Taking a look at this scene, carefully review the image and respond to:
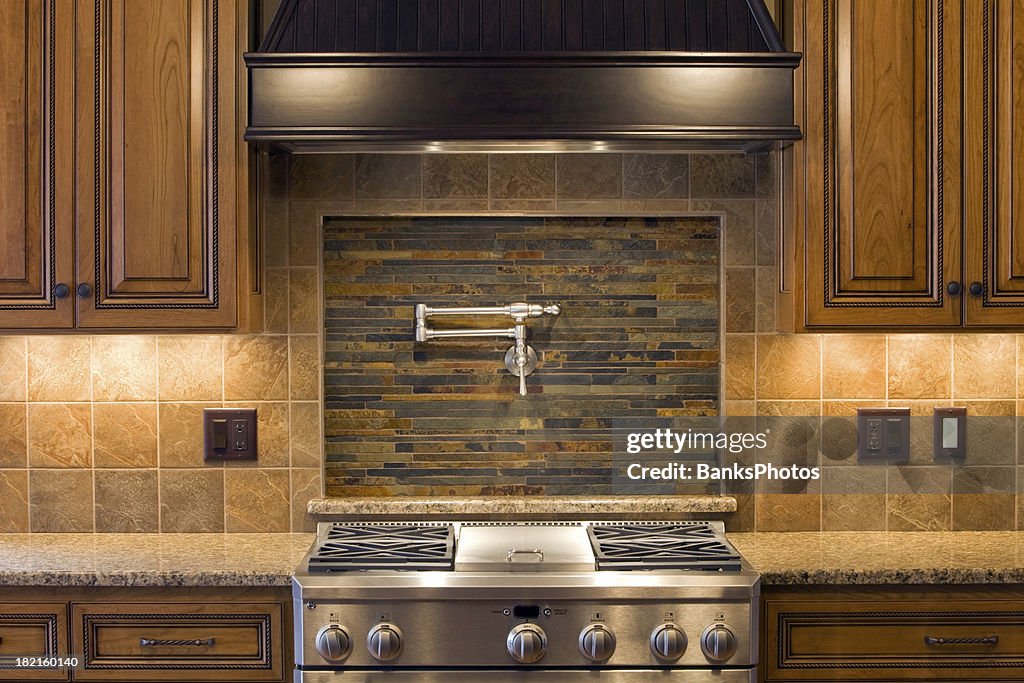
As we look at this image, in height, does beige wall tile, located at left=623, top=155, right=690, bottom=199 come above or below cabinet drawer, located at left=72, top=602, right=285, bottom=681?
above

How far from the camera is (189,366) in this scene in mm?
2361

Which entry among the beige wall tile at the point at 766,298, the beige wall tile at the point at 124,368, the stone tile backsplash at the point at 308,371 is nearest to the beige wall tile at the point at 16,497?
the stone tile backsplash at the point at 308,371

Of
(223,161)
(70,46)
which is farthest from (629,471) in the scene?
(70,46)

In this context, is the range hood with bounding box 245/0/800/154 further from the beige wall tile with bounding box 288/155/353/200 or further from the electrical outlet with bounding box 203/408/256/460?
the electrical outlet with bounding box 203/408/256/460

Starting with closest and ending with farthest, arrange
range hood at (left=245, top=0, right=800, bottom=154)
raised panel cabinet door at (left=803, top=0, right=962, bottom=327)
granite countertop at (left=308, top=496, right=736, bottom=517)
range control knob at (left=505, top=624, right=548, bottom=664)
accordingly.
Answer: range control knob at (left=505, top=624, right=548, bottom=664) < range hood at (left=245, top=0, right=800, bottom=154) < raised panel cabinet door at (left=803, top=0, right=962, bottom=327) < granite countertop at (left=308, top=496, right=736, bottom=517)

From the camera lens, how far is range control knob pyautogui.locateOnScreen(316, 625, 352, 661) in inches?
72.4

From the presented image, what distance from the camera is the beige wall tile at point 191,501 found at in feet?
7.77

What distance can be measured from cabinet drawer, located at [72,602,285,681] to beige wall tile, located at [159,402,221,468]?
524mm

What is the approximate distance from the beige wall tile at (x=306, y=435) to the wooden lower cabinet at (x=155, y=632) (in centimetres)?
51

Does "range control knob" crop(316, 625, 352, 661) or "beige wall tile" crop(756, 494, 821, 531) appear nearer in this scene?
"range control knob" crop(316, 625, 352, 661)

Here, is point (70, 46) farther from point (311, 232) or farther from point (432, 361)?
point (432, 361)

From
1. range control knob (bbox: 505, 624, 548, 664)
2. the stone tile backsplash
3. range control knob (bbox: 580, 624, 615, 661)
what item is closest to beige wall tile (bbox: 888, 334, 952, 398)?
the stone tile backsplash

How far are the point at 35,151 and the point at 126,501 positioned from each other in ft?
2.95

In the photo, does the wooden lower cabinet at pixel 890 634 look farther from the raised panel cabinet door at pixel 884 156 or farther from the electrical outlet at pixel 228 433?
the electrical outlet at pixel 228 433
